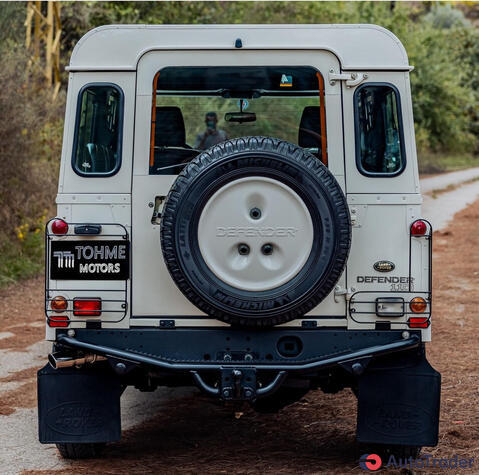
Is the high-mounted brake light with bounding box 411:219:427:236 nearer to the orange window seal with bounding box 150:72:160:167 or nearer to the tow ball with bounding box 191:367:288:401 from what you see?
the tow ball with bounding box 191:367:288:401

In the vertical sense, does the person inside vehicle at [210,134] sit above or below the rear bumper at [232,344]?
above

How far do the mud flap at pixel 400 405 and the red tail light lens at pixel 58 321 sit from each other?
1784 mm

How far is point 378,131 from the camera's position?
18.0 feet

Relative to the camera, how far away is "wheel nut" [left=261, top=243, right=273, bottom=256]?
5.07 meters

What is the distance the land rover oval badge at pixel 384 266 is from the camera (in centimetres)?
534

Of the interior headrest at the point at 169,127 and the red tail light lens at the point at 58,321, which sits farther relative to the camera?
the interior headrest at the point at 169,127

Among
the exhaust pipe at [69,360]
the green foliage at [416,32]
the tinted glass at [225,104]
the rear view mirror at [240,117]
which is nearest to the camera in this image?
the exhaust pipe at [69,360]

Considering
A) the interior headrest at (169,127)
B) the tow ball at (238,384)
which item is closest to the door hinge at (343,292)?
the tow ball at (238,384)

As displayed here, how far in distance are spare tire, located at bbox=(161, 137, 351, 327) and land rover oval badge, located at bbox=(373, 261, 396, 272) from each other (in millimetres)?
398

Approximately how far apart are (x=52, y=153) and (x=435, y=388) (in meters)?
11.1

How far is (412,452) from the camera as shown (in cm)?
552

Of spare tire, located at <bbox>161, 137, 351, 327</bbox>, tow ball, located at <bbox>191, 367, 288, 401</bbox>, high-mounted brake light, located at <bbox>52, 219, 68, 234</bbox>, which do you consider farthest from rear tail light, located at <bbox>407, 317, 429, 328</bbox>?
high-mounted brake light, located at <bbox>52, 219, 68, 234</bbox>

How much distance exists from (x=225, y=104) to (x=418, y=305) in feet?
5.69

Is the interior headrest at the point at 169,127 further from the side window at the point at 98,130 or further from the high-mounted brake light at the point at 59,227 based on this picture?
the high-mounted brake light at the point at 59,227
